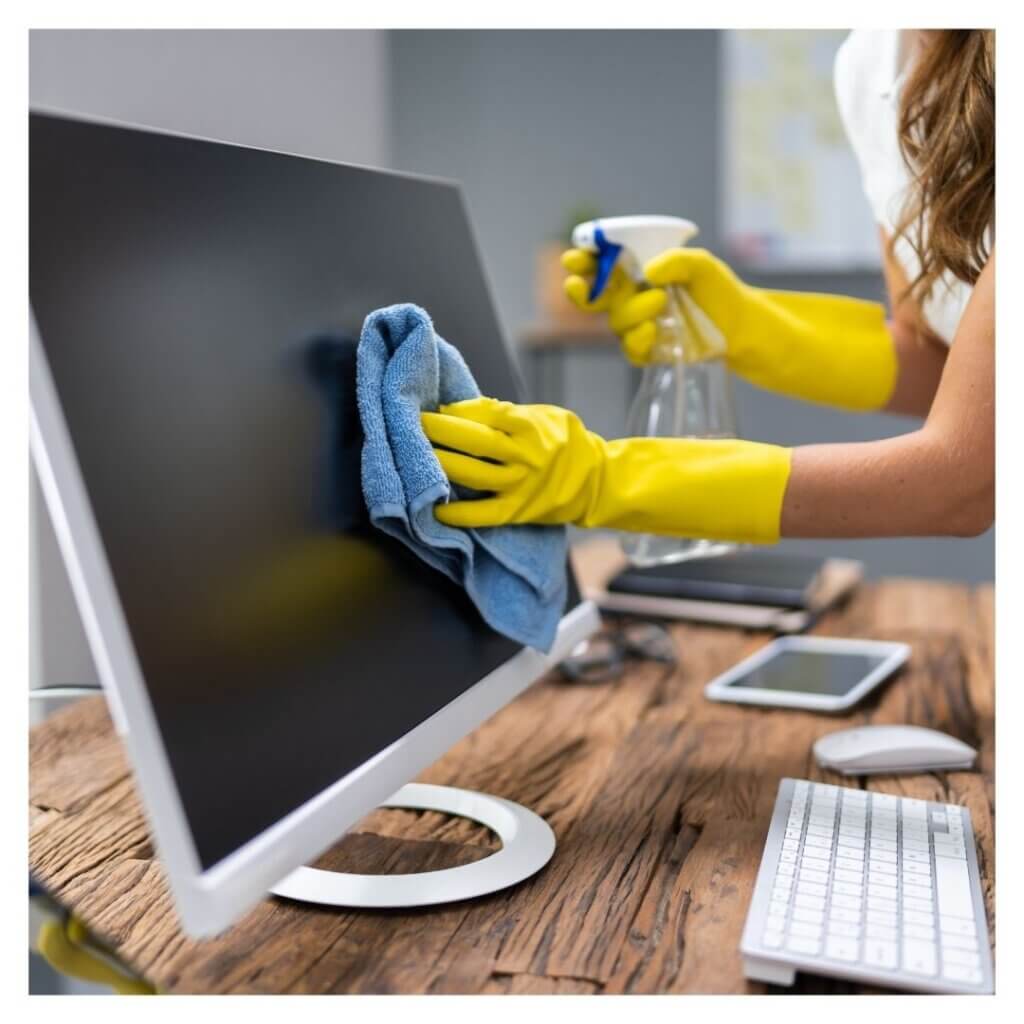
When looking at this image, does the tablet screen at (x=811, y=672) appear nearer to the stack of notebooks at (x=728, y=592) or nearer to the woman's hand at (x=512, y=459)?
the stack of notebooks at (x=728, y=592)

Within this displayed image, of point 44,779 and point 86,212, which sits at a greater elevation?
point 86,212

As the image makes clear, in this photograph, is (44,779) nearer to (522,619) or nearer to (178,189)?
(522,619)

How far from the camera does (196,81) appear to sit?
235cm

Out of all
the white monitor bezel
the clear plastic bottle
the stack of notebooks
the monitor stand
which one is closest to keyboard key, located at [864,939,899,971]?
the monitor stand

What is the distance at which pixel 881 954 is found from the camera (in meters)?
0.64

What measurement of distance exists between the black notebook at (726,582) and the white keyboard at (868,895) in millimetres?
559

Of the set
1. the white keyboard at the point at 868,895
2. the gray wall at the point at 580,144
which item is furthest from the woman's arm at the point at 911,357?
the gray wall at the point at 580,144

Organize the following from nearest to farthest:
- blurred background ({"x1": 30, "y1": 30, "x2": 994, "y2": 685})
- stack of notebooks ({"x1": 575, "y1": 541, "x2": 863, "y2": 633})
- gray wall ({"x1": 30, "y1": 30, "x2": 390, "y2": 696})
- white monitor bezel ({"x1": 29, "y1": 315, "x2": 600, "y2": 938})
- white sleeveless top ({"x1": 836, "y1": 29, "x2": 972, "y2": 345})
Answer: white monitor bezel ({"x1": 29, "y1": 315, "x2": 600, "y2": 938}) < white sleeveless top ({"x1": 836, "y1": 29, "x2": 972, "y2": 345}) < stack of notebooks ({"x1": 575, "y1": 541, "x2": 863, "y2": 633}) < gray wall ({"x1": 30, "y1": 30, "x2": 390, "y2": 696}) < blurred background ({"x1": 30, "y1": 30, "x2": 994, "y2": 685})

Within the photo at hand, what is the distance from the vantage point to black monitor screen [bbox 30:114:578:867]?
566 mm

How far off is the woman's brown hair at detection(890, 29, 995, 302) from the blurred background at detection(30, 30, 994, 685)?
1731 millimetres

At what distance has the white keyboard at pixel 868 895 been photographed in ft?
2.07

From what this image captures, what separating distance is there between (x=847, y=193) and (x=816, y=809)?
9.14 ft

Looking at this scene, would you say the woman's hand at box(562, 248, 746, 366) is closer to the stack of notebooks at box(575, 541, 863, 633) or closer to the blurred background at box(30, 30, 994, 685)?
the stack of notebooks at box(575, 541, 863, 633)
